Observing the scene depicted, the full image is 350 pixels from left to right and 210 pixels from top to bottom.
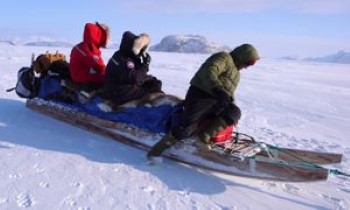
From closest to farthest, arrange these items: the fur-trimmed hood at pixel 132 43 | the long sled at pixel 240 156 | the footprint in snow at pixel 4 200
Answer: the footprint in snow at pixel 4 200 < the long sled at pixel 240 156 < the fur-trimmed hood at pixel 132 43

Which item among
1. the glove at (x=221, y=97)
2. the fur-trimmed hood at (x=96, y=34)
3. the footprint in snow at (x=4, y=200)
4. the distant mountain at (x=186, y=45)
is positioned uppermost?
the fur-trimmed hood at (x=96, y=34)

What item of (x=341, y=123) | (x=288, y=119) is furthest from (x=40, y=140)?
(x=341, y=123)

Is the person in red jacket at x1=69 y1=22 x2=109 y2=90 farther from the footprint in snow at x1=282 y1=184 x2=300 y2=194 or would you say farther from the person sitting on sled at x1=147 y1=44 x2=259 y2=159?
the footprint in snow at x1=282 y1=184 x2=300 y2=194

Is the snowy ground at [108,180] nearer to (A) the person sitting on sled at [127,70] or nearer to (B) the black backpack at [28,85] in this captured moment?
(B) the black backpack at [28,85]

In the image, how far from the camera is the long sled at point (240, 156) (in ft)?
15.1

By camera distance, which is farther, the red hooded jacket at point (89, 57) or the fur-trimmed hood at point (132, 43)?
the red hooded jacket at point (89, 57)

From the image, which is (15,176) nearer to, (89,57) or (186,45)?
(89,57)

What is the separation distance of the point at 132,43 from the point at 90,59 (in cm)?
86

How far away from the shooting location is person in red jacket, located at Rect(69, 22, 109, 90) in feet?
20.4

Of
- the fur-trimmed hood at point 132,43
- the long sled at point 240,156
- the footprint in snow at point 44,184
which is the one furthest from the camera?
the fur-trimmed hood at point 132,43

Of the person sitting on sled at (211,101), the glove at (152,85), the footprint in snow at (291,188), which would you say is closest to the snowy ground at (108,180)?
the footprint in snow at (291,188)

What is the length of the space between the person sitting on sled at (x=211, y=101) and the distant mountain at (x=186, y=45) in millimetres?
54844

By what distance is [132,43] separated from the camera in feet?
18.3

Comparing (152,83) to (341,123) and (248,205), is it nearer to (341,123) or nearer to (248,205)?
(248,205)
